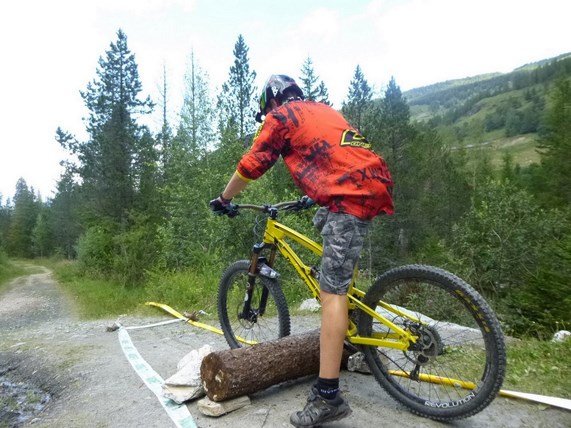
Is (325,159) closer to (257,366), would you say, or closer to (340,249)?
(340,249)

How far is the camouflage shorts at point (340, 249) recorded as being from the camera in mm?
2602

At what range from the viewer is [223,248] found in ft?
33.4

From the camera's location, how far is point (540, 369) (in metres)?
3.30

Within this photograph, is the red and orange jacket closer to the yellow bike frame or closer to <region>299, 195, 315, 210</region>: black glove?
the yellow bike frame

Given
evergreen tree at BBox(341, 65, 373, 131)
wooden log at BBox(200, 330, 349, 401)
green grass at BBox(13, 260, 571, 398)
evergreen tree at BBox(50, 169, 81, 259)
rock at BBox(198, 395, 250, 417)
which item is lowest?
evergreen tree at BBox(50, 169, 81, 259)

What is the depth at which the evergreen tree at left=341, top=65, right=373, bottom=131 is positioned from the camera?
27.8m

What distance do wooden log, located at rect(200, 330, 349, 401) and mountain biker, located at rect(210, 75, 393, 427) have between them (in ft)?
1.40

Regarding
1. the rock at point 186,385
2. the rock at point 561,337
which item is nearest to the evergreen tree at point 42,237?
the rock at point 186,385

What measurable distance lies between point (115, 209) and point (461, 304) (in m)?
22.0

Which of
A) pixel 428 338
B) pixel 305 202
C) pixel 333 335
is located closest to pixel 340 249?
pixel 333 335

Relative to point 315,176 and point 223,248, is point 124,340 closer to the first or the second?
point 315,176

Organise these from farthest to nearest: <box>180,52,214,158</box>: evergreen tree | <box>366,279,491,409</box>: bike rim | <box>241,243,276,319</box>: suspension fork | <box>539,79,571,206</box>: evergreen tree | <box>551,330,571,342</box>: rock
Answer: <box>539,79,571,206</box>: evergreen tree, <box>180,52,214,158</box>: evergreen tree, <box>551,330,571,342</box>: rock, <box>241,243,276,319</box>: suspension fork, <box>366,279,491,409</box>: bike rim

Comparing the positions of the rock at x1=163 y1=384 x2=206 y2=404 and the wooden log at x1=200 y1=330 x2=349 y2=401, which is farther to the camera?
the rock at x1=163 y1=384 x2=206 y2=404

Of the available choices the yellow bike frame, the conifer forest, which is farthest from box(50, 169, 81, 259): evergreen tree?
the yellow bike frame
